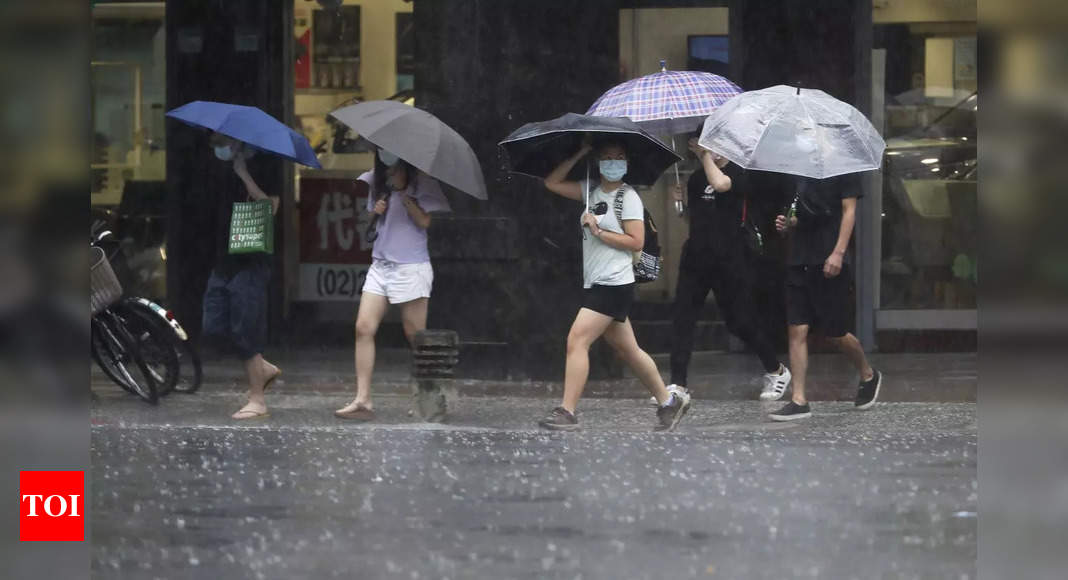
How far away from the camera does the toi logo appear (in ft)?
18.2

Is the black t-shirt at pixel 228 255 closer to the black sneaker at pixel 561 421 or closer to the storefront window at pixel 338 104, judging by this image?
the black sneaker at pixel 561 421

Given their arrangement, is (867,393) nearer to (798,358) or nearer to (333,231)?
(798,358)

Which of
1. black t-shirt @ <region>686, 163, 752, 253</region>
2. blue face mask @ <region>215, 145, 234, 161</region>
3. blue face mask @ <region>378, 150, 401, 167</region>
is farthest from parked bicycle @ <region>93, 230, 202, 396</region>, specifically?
black t-shirt @ <region>686, 163, 752, 253</region>

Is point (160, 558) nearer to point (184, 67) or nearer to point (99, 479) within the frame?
point (99, 479)

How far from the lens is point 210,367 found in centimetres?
1303

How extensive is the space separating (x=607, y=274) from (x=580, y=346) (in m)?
0.47

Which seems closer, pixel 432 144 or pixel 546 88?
pixel 432 144

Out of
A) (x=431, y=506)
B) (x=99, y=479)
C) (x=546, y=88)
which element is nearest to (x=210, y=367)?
(x=546, y=88)

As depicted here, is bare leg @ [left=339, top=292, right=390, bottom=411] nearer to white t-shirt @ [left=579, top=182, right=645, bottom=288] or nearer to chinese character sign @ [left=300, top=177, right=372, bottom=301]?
white t-shirt @ [left=579, top=182, right=645, bottom=288]

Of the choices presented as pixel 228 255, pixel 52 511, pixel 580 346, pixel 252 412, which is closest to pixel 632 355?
pixel 580 346

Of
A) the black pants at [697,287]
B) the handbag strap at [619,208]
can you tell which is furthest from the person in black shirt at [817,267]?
the handbag strap at [619,208]

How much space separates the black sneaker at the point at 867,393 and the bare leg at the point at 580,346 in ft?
6.73

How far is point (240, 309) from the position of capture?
33.1 feet

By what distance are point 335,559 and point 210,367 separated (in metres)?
7.04
